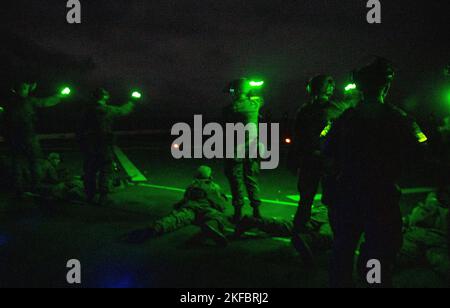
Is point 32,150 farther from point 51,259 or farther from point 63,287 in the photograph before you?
point 63,287

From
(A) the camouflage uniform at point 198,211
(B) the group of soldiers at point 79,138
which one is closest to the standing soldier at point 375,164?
(A) the camouflage uniform at point 198,211

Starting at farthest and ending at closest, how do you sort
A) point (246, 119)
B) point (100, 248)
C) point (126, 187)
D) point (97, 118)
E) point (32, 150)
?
1. point (126, 187)
2. point (32, 150)
3. point (97, 118)
4. point (246, 119)
5. point (100, 248)

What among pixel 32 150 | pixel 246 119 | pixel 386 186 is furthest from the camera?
pixel 32 150

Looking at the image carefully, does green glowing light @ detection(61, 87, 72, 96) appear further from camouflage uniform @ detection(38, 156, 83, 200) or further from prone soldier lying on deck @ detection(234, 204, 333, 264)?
prone soldier lying on deck @ detection(234, 204, 333, 264)

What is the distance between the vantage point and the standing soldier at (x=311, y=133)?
435 cm

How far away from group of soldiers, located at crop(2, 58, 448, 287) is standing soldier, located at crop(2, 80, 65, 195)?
19 millimetres

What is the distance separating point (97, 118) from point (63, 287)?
3.88m

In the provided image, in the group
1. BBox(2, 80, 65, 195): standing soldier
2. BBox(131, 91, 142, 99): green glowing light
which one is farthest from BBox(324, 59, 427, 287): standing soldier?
BBox(2, 80, 65, 195): standing soldier

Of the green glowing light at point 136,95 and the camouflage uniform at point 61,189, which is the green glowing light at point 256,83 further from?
the camouflage uniform at point 61,189

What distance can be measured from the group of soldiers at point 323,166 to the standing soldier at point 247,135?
0.6 inches

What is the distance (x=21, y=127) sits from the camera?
Result: 7.40 metres
